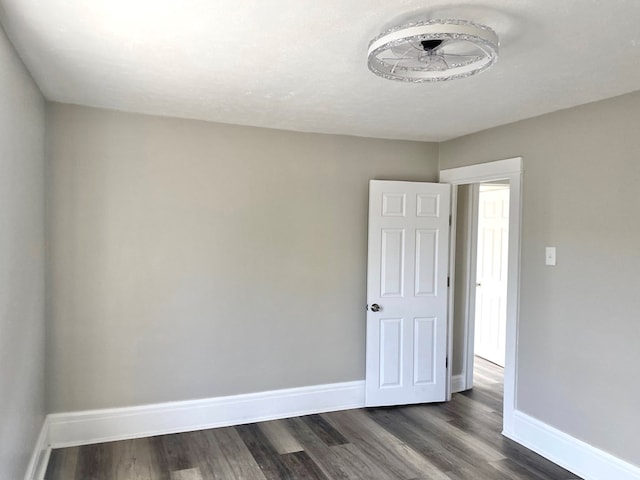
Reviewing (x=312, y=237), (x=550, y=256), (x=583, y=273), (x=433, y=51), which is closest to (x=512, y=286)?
(x=550, y=256)

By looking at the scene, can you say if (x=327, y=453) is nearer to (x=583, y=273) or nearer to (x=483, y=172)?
(x=583, y=273)

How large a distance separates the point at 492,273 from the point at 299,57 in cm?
428

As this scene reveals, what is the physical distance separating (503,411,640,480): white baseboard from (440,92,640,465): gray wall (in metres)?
0.05

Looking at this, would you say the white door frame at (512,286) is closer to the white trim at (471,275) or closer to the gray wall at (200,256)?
the white trim at (471,275)

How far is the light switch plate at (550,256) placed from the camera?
3.20 meters

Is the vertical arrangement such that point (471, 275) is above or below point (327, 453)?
above

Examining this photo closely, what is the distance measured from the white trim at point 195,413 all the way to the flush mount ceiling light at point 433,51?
109 inches

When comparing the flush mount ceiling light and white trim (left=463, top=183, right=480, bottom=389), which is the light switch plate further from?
the flush mount ceiling light

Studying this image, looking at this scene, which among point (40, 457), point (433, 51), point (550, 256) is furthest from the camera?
point (550, 256)

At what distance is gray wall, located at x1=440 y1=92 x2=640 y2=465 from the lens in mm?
2748

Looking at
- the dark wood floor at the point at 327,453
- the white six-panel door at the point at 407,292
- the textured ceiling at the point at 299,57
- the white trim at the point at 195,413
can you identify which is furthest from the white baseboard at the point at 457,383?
the textured ceiling at the point at 299,57

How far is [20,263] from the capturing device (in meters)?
2.37

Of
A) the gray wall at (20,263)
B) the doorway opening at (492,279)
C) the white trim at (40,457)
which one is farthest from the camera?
the doorway opening at (492,279)

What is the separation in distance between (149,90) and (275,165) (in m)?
1.23
